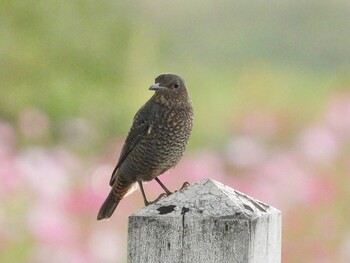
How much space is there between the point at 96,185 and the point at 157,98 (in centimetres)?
161

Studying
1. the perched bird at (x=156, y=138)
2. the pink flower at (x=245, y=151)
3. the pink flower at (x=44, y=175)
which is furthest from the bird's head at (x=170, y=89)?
the pink flower at (x=245, y=151)

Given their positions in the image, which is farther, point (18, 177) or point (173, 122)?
point (18, 177)

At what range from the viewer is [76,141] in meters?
6.30

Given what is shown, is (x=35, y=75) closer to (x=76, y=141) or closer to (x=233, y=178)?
(x=76, y=141)

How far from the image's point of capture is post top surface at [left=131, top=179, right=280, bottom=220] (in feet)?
6.10

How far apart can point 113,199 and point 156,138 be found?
8.7 inches

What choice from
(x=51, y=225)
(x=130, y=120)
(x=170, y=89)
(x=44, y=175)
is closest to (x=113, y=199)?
(x=170, y=89)

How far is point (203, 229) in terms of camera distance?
1857 mm

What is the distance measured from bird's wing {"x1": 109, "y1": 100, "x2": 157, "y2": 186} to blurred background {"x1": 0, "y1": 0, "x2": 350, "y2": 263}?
126 centimetres

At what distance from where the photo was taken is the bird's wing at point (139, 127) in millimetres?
3395

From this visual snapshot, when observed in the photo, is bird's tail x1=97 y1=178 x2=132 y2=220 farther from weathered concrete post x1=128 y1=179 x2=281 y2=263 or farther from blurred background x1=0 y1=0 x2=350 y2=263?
weathered concrete post x1=128 y1=179 x2=281 y2=263

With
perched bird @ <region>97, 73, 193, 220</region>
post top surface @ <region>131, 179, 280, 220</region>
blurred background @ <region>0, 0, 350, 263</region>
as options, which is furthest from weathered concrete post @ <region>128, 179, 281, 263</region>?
blurred background @ <region>0, 0, 350, 263</region>

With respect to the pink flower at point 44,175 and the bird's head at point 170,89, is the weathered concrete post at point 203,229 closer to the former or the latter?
the bird's head at point 170,89

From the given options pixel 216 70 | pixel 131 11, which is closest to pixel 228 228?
pixel 131 11
